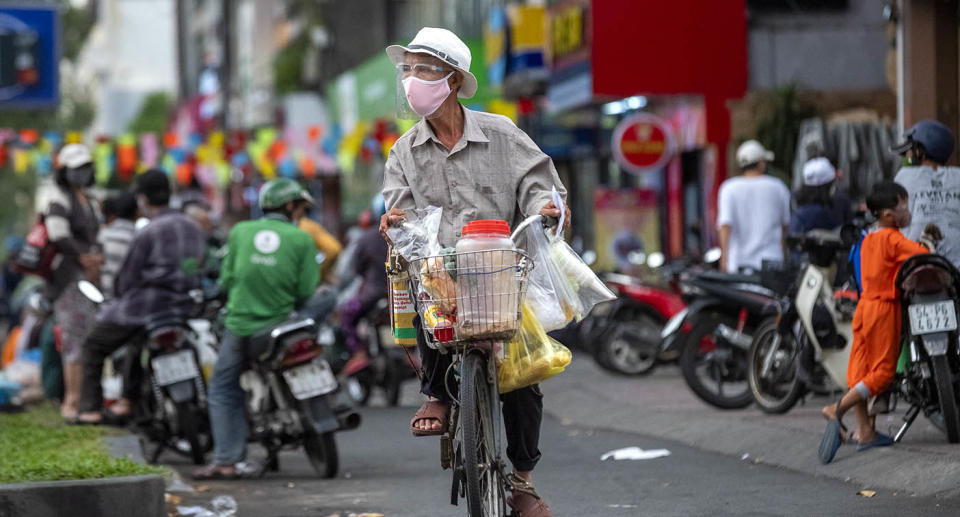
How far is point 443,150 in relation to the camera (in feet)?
20.2

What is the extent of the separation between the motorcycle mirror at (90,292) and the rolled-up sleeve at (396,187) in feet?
16.4

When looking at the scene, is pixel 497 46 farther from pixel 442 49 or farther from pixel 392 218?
pixel 392 218

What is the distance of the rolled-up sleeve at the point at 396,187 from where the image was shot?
20.1ft

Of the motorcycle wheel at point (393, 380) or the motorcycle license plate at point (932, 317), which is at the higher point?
the motorcycle license plate at point (932, 317)

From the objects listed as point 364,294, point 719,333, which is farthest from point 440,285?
point 364,294

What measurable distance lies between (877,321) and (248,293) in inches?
135

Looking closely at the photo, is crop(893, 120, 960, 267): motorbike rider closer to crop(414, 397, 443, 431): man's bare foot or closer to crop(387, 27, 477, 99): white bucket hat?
crop(387, 27, 477, 99): white bucket hat

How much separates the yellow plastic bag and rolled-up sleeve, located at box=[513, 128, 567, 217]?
43 cm

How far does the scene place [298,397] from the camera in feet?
30.7

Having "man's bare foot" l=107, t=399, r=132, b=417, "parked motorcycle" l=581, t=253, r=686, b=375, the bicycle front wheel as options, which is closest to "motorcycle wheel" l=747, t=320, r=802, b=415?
"man's bare foot" l=107, t=399, r=132, b=417

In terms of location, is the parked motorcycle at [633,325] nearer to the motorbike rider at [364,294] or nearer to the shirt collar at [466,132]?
the motorbike rider at [364,294]

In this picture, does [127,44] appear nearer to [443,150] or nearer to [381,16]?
[381,16]

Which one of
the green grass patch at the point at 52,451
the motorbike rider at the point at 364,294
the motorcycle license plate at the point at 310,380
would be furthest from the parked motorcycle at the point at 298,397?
the motorbike rider at the point at 364,294

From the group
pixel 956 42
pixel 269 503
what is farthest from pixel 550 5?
pixel 269 503
